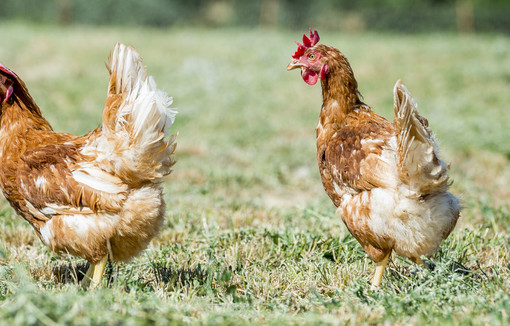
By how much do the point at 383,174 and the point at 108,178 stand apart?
5.93ft

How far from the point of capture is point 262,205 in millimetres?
5684

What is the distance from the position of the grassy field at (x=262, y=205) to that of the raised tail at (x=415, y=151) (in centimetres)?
52

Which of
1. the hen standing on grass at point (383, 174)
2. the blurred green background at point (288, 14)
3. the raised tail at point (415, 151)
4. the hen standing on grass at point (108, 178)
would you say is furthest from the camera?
the blurred green background at point (288, 14)

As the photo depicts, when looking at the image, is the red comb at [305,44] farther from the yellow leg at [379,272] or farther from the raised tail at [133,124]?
the yellow leg at [379,272]

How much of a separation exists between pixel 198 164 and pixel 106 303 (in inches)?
196

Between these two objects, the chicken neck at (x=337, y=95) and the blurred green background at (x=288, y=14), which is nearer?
the chicken neck at (x=337, y=95)

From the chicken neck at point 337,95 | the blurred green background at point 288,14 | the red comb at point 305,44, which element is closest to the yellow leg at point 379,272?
the chicken neck at point 337,95

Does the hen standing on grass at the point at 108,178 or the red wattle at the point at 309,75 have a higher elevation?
the red wattle at the point at 309,75

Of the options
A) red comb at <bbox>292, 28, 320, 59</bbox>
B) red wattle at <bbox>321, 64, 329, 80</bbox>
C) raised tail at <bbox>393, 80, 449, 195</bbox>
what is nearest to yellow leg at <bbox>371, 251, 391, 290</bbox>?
raised tail at <bbox>393, 80, 449, 195</bbox>

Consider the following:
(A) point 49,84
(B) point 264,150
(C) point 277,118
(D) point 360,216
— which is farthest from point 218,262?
(A) point 49,84

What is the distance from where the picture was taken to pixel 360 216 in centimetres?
338

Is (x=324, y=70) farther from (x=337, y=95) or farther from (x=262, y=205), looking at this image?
(x=262, y=205)

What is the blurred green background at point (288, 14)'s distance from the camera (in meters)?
25.4

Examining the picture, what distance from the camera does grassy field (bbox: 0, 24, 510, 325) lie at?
276 centimetres
